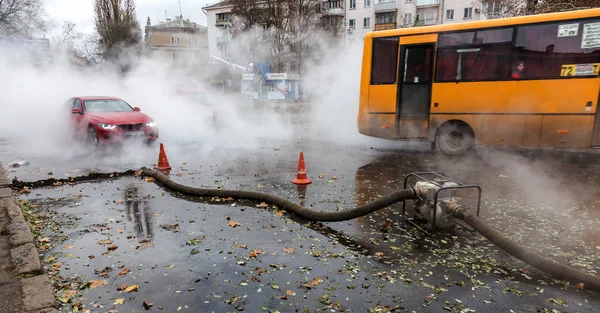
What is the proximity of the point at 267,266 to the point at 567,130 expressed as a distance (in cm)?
819

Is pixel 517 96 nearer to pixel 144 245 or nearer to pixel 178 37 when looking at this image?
pixel 144 245

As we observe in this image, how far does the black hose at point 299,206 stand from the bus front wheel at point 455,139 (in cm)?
558

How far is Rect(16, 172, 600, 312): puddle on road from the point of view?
3.19 m

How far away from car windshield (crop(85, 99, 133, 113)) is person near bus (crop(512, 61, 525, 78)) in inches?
435

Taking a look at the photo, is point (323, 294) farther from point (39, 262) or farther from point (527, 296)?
point (39, 262)

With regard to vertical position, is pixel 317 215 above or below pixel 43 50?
below

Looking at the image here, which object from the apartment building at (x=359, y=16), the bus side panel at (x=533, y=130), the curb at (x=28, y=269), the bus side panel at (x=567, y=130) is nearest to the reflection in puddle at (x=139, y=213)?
the curb at (x=28, y=269)

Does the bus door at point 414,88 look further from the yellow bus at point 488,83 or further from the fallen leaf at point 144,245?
the fallen leaf at point 144,245

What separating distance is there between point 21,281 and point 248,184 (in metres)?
4.15

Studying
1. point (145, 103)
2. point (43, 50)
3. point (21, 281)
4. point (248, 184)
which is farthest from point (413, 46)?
point (43, 50)

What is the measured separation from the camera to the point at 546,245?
4.32 metres

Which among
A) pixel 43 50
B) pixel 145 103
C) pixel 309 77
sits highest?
pixel 43 50

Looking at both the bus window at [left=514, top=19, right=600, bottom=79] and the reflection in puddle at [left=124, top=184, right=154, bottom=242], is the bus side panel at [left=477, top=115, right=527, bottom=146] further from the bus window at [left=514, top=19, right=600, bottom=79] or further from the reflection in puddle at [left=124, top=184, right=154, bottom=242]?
the reflection in puddle at [left=124, top=184, right=154, bottom=242]

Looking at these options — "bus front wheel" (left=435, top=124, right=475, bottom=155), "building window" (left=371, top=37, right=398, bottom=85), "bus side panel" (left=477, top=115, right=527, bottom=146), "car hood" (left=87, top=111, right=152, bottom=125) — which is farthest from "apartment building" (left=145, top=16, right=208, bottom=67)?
"bus side panel" (left=477, top=115, right=527, bottom=146)
